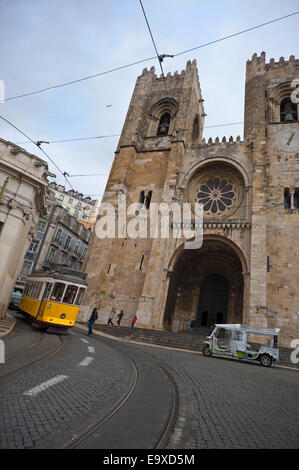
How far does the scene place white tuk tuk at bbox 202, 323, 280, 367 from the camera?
32.7 feet

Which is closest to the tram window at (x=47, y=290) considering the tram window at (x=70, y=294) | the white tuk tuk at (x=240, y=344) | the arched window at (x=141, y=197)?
the tram window at (x=70, y=294)

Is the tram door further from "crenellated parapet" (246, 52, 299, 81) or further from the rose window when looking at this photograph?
"crenellated parapet" (246, 52, 299, 81)

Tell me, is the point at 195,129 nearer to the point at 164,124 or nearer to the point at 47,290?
the point at 164,124

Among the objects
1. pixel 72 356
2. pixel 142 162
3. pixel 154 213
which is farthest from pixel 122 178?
pixel 72 356

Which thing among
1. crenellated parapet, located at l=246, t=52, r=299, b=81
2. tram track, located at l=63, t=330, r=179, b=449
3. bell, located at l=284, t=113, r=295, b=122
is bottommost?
tram track, located at l=63, t=330, r=179, b=449

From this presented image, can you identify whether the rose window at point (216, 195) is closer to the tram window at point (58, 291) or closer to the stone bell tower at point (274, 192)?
the stone bell tower at point (274, 192)

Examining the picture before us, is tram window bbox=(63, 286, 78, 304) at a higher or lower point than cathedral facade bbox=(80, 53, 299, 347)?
lower

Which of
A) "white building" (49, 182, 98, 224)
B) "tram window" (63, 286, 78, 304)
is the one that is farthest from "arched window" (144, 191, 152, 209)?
"white building" (49, 182, 98, 224)

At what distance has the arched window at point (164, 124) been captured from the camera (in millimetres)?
23009

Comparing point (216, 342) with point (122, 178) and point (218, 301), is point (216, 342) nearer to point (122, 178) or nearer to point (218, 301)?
point (218, 301)

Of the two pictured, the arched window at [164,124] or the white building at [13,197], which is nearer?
the white building at [13,197]

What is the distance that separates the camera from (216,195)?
61.8 ft

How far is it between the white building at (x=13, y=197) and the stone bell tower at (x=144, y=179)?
689cm

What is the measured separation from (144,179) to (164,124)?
22.6 ft
